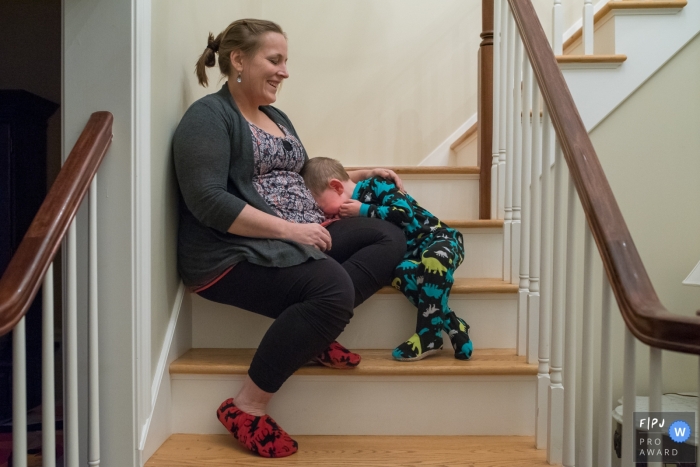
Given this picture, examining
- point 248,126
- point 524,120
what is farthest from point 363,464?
point 524,120

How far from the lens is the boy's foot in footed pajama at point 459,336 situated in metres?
1.69

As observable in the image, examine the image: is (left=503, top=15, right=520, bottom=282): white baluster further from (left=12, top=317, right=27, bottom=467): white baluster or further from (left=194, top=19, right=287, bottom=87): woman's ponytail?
(left=12, top=317, right=27, bottom=467): white baluster

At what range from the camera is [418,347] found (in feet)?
5.57

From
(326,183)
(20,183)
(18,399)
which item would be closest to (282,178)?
(326,183)

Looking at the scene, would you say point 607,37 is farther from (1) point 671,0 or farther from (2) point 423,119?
(2) point 423,119

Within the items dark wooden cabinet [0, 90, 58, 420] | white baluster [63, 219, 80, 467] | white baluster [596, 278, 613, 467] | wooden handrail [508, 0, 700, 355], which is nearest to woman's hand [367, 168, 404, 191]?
wooden handrail [508, 0, 700, 355]

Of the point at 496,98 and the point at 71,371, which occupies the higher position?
the point at 496,98

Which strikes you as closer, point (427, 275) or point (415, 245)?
point (427, 275)

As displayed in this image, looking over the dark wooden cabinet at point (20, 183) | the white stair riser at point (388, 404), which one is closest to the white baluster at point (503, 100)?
the white stair riser at point (388, 404)

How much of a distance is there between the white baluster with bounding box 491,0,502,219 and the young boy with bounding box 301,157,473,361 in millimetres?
389

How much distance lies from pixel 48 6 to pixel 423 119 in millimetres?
1906

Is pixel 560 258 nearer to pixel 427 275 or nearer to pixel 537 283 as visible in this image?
pixel 537 283

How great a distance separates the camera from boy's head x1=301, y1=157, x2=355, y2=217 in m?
1.88

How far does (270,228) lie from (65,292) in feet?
1.73
